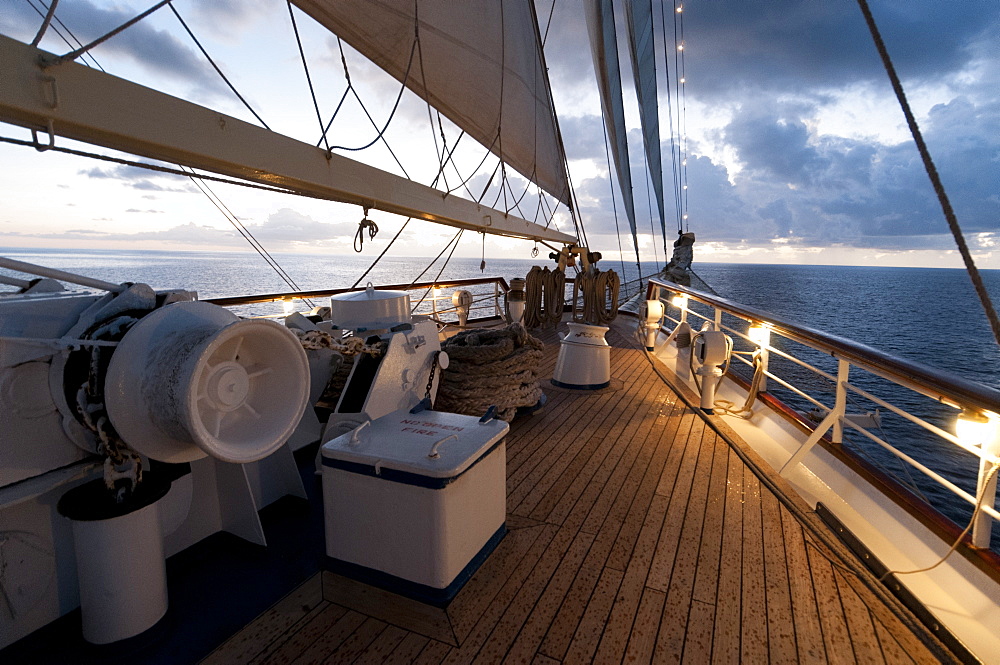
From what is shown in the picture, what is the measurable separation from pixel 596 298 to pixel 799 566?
20.7 ft

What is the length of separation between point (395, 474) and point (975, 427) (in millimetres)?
1895

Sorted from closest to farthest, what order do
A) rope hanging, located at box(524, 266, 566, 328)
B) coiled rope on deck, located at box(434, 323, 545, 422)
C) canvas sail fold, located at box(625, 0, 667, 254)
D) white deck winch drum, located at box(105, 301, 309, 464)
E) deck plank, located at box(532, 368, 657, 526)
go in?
white deck winch drum, located at box(105, 301, 309, 464), deck plank, located at box(532, 368, 657, 526), coiled rope on deck, located at box(434, 323, 545, 422), rope hanging, located at box(524, 266, 566, 328), canvas sail fold, located at box(625, 0, 667, 254)

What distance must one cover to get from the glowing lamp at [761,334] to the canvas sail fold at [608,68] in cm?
754

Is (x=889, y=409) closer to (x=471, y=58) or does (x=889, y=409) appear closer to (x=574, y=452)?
(x=574, y=452)

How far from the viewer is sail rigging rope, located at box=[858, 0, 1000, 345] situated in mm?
1477

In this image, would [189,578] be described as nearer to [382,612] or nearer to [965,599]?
[382,612]

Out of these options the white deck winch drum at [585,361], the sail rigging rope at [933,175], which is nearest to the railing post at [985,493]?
the sail rigging rope at [933,175]

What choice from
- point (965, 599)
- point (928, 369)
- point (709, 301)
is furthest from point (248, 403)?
point (709, 301)

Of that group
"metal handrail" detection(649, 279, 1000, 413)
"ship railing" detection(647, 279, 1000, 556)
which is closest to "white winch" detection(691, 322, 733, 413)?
"ship railing" detection(647, 279, 1000, 556)

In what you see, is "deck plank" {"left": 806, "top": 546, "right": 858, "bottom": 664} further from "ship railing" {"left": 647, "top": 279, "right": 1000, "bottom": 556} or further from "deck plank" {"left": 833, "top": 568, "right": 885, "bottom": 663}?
"ship railing" {"left": 647, "top": 279, "right": 1000, "bottom": 556}

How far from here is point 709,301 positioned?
421cm

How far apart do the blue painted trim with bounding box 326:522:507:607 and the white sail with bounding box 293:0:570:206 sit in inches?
103

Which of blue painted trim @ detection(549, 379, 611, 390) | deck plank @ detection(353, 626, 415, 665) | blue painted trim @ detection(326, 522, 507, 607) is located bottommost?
deck plank @ detection(353, 626, 415, 665)

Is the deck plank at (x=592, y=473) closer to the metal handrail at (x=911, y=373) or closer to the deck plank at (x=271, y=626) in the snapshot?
the deck plank at (x=271, y=626)
